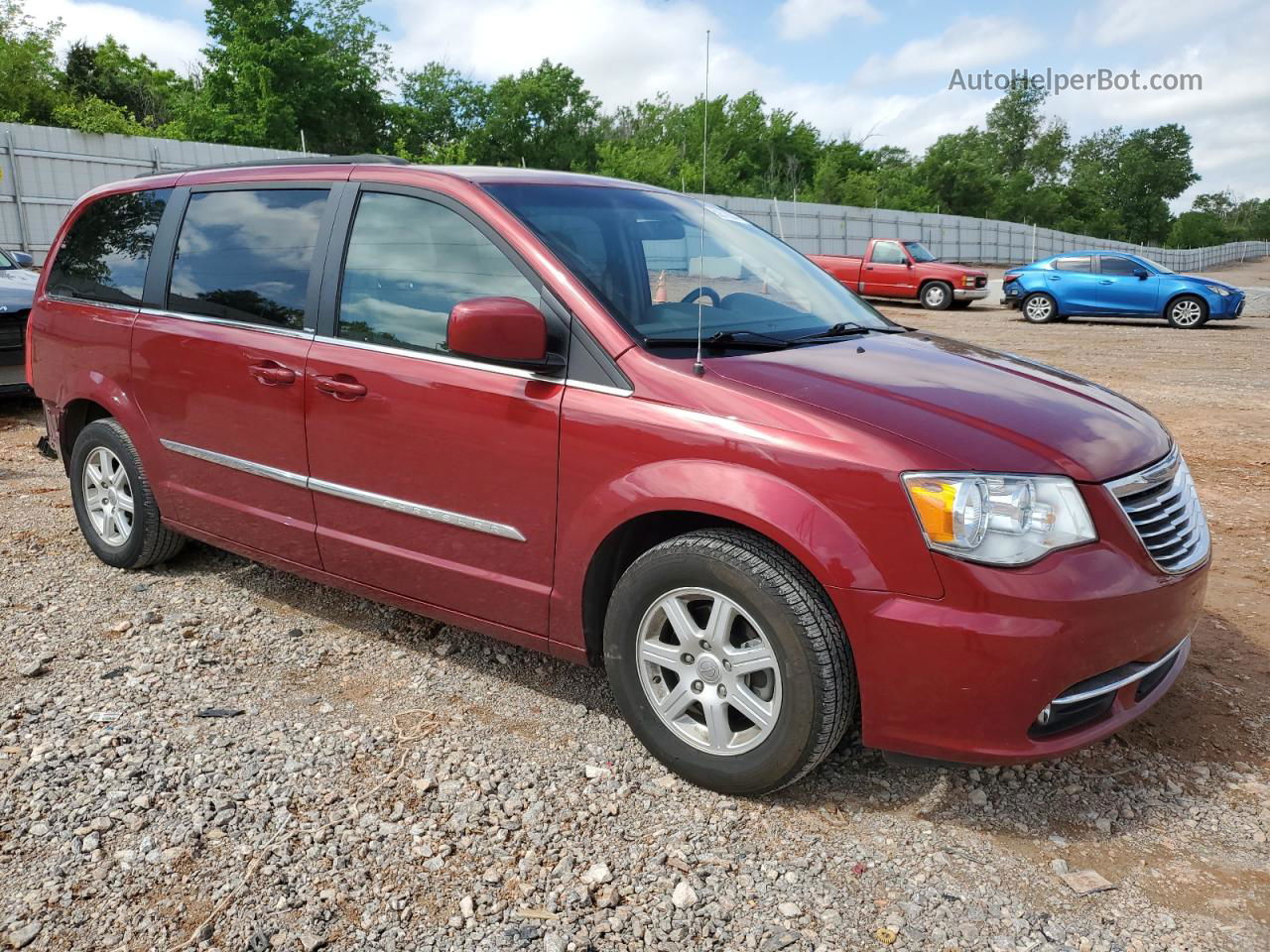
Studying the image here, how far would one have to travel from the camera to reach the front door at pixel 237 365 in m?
3.76

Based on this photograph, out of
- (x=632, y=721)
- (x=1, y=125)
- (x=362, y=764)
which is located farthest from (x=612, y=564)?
(x=1, y=125)

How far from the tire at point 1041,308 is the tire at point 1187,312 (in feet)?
6.62

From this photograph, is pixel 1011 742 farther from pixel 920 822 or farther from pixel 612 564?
pixel 612 564

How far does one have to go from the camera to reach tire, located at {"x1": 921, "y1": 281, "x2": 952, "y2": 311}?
22688 mm

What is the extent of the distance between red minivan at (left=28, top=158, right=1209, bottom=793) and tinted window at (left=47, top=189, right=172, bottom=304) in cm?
7

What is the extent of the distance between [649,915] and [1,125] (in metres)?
21.5

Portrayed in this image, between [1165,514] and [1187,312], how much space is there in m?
19.0

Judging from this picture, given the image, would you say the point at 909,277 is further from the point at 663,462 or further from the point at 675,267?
the point at 663,462

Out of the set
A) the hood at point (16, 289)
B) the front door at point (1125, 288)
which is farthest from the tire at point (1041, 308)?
the hood at point (16, 289)

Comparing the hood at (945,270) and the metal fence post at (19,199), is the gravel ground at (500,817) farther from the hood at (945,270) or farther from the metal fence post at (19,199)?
the hood at (945,270)

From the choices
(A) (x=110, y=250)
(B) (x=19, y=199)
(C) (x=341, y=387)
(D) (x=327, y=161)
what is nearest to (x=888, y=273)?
(B) (x=19, y=199)

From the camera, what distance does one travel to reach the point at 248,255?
3969 mm

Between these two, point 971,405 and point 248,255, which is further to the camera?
point 248,255

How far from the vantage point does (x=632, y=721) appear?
122 inches
